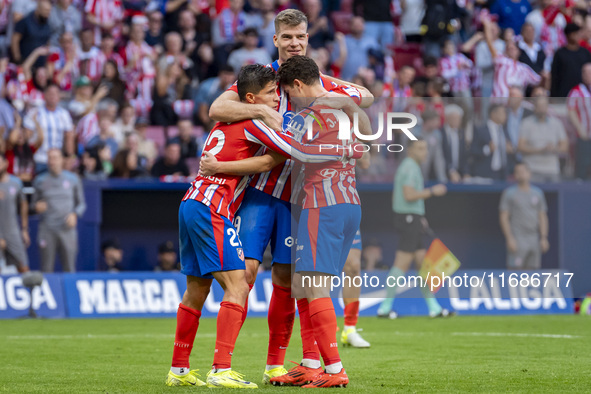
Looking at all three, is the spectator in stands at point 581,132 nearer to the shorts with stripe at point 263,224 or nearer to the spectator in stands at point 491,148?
the spectator in stands at point 491,148

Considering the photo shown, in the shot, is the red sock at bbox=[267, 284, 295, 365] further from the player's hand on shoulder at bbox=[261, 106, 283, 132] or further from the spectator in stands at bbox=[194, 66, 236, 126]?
the spectator in stands at bbox=[194, 66, 236, 126]

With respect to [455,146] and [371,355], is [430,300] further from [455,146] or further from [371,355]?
[371,355]

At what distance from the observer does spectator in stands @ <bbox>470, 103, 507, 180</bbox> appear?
1348 centimetres

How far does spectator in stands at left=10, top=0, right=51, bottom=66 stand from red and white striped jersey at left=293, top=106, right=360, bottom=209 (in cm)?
1274

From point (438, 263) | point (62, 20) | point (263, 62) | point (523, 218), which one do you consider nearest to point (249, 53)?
point (263, 62)

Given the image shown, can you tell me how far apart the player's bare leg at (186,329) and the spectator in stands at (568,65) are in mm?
12123

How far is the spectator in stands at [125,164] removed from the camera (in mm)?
15297

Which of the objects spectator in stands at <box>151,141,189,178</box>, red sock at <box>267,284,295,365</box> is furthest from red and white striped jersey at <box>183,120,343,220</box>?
spectator in stands at <box>151,141,189,178</box>

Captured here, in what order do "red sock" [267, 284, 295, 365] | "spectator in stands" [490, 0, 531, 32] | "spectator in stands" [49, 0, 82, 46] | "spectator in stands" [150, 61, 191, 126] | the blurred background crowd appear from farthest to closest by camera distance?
"spectator in stands" [490, 0, 531, 32]
"spectator in stands" [49, 0, 82, 46]
"spectator in stands" [150, 61, 191, 126]
the blurred background crowd
"red sock" [267, 284, 295, 365]

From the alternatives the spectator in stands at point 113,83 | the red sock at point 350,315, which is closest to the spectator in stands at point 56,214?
the spectator in stands at point 113,83

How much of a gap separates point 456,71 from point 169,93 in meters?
5.72

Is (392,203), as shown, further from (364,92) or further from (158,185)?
(364,92)

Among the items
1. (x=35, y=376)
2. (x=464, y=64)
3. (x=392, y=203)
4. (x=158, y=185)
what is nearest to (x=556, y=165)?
(x=392, y=203)

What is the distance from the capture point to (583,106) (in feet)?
47.6
